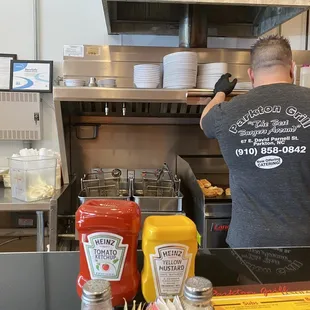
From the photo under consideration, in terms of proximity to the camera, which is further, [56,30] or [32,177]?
[56,30]

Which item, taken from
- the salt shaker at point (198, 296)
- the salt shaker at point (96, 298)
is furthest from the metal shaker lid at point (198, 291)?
the salt shaker at point (96, 298)

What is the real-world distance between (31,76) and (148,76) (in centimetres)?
96

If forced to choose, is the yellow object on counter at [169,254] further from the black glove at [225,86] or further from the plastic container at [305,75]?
the plastic container at [305,75]

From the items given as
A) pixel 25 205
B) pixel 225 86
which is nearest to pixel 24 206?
pixel 25 205

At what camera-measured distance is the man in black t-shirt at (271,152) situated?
3.85 feet

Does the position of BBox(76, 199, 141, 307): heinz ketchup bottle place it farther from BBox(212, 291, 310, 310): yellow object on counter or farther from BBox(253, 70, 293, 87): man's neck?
BBox(253, 70, 293, 87): man's neck

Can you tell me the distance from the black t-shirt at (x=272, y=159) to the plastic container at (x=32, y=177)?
1016 mm

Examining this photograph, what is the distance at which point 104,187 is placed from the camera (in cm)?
182

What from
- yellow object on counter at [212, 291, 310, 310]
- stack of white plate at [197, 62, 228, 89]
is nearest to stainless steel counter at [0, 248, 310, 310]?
yellow object on counter at [212, 291, 310, 310]

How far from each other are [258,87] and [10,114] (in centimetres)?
172

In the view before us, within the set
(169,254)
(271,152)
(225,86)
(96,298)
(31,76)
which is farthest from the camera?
(31,76)

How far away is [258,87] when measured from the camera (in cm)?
125

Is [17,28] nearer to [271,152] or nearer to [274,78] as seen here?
[274,78]

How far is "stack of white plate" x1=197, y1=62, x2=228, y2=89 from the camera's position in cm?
181
